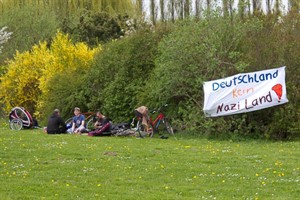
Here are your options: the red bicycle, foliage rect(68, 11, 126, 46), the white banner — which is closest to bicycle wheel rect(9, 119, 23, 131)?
the red bicycle

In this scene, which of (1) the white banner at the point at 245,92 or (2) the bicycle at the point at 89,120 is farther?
(2) the bicycle at the point at 89,120

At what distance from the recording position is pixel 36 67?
112ft

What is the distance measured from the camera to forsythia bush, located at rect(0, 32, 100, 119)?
32.0m

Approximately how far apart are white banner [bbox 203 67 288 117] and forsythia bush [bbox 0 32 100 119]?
410 inches

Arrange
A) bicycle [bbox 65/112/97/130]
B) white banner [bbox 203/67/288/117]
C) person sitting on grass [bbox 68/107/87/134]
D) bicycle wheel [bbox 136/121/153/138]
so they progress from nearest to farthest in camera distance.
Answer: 1. white banner [bbox 203/67/288/117]
2. bicycle wheel [bbox 136/121/153/138]
3. person sitting on grass [bbox 68/107/87/134]
4. bicycle [bbox 65/112/97/130]

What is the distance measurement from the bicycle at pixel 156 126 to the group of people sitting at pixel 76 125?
3.99ft

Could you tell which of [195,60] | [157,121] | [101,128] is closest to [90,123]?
[101,128]

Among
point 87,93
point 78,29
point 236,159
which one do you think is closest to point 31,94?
point 87,93

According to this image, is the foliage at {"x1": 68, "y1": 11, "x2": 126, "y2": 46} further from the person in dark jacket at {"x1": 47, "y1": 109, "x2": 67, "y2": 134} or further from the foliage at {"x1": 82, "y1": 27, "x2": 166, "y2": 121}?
the person in dark jacket at {"x1": 47, "y1": 109, "x2": 67, "y2": 134}

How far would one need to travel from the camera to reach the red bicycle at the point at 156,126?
2393cm

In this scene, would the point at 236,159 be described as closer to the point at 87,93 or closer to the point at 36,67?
the point at 87,93

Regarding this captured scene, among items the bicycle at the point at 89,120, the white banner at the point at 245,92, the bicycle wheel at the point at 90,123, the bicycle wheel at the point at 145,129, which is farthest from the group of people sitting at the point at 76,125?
the white banner at the point at 245,92

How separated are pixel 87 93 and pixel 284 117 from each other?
33.0 feet

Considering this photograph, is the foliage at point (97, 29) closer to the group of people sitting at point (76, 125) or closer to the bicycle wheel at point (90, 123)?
the bicycle wheel at point (90, 123)
